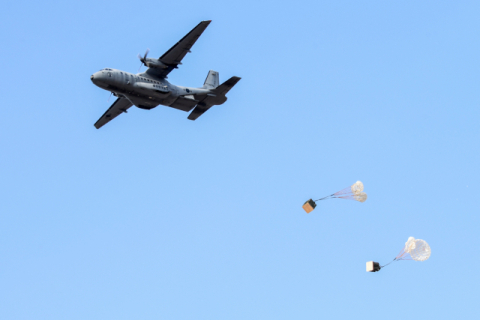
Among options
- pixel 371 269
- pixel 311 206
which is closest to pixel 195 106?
pixel 311 206

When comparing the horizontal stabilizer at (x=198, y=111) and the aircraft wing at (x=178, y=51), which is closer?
the aircraft wing at (x=178, y=51)

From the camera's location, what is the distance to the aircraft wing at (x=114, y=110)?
4700 cm

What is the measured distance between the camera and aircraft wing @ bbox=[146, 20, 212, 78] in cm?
4016

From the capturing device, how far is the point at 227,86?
44.6 m

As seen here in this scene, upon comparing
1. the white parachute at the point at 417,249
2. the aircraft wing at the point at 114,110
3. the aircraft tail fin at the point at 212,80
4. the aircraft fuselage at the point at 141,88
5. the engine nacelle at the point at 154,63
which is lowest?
the white parachute at the point at 417,249

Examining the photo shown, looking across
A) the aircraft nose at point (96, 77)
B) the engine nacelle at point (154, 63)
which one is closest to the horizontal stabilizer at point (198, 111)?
the engine nacelle at point (154, 63)

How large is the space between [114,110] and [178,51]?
10.0 m

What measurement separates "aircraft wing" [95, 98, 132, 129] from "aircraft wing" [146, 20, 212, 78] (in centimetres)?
566

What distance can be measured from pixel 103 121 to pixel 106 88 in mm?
8877

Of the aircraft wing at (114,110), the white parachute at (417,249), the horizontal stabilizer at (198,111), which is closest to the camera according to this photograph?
the white parachute at (417,249)

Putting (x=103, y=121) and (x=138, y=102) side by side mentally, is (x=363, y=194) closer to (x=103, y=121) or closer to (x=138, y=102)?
(x=138, y=102)

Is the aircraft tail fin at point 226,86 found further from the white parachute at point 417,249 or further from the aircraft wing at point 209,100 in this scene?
the white parachute at point 417,249

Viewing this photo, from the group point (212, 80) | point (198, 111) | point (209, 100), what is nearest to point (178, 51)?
point (209, 100)

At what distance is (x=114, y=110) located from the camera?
47.9 m
